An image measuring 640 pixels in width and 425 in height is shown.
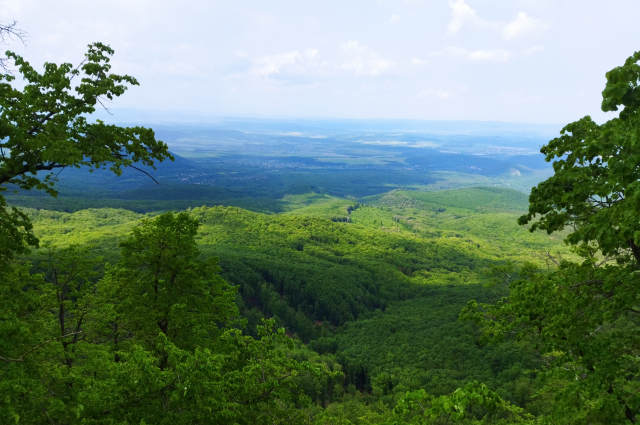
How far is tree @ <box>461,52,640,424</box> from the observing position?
6496 millimetres

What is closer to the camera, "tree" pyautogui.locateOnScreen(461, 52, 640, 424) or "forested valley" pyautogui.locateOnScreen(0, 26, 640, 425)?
"tree" pyautogui.locateOnScreen(461, 52, 640, 424)

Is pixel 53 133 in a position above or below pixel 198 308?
above

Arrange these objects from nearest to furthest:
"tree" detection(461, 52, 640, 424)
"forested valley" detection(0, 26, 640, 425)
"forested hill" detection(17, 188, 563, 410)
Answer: "tree" detection(461, 52, 640, 424), "forested valley" detection(0, 26, 640, 425), "forested hill" detection(17, 188, 563, 410)

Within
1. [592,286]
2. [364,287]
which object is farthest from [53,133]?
[364,287]

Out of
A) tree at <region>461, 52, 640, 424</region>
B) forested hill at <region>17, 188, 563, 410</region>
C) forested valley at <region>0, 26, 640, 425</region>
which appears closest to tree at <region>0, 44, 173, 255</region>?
forested valley at <region>0, 26, 640, 425</region>

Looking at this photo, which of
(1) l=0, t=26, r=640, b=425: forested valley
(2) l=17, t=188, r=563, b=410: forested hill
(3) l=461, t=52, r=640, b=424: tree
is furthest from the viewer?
(2) l=17, t=188, r=563, b=410: forested hill

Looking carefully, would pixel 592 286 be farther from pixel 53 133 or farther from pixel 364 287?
pixel 364 287

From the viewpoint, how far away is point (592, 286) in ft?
27.3

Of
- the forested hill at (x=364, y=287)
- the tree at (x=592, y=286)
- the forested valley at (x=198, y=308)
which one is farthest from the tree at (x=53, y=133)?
the forested hill at (x=364, y=287)

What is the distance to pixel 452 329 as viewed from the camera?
8156 cm

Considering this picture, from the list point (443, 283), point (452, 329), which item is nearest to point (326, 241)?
point (443, 283)

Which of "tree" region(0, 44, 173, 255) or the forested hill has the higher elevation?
"tree" region(0, 44, 173, 255)

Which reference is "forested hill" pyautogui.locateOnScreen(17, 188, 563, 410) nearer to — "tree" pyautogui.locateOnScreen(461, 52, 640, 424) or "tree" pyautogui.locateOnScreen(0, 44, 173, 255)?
"tree" pyautogui.locateOnScreen(461, 52, 640, 424)

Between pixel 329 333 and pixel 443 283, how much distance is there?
5518 cm
